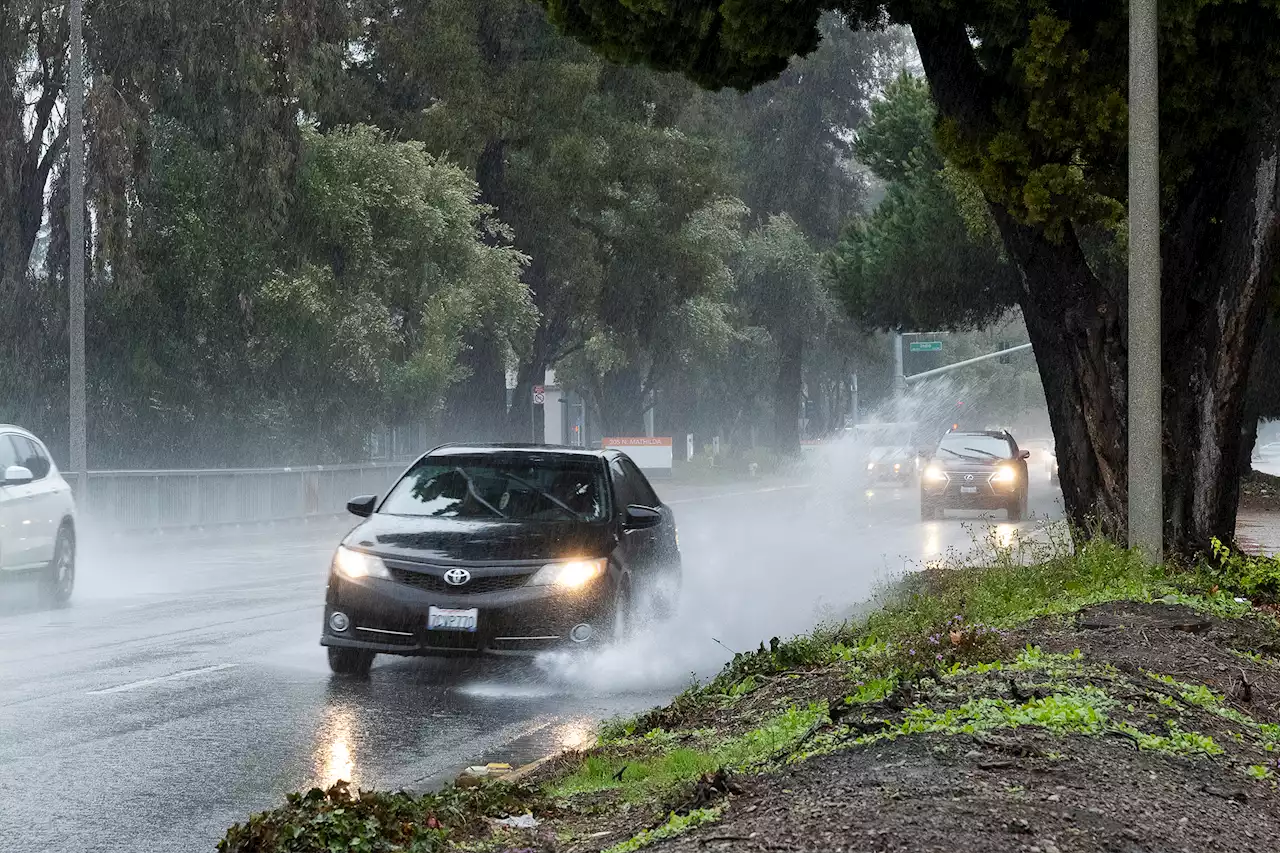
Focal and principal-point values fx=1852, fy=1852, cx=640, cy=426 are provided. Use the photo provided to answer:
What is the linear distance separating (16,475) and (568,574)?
698 centimetres

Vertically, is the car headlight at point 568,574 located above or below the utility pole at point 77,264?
below

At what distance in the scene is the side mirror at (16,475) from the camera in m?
16.6

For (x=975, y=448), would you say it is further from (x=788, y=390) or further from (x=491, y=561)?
(x=788, y=390)

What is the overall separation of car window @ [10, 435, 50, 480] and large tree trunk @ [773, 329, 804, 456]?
48.3 m

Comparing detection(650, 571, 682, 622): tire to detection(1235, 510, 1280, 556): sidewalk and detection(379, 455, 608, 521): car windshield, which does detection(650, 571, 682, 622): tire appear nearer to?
detection(379, 455, 608, 521): car windshield

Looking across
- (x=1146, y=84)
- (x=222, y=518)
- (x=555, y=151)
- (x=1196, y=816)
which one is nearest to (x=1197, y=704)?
(x=1196, y=816)

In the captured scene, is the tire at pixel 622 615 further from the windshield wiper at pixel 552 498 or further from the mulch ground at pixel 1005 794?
the mulch ground at pixel 1005 794

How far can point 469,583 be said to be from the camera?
11859 millimetres

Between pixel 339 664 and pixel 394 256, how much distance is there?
24831mm

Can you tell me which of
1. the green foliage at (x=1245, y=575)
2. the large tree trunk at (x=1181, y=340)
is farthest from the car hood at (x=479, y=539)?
the green foliage at (x=1245, y=575)

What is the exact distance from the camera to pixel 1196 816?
563 centimetres

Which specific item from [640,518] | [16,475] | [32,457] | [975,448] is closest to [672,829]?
[640,518]

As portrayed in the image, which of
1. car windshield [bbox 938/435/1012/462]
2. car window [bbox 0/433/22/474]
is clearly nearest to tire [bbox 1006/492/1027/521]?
car windshield [bbox 938/435/1012/462]

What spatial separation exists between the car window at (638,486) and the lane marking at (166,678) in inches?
131
